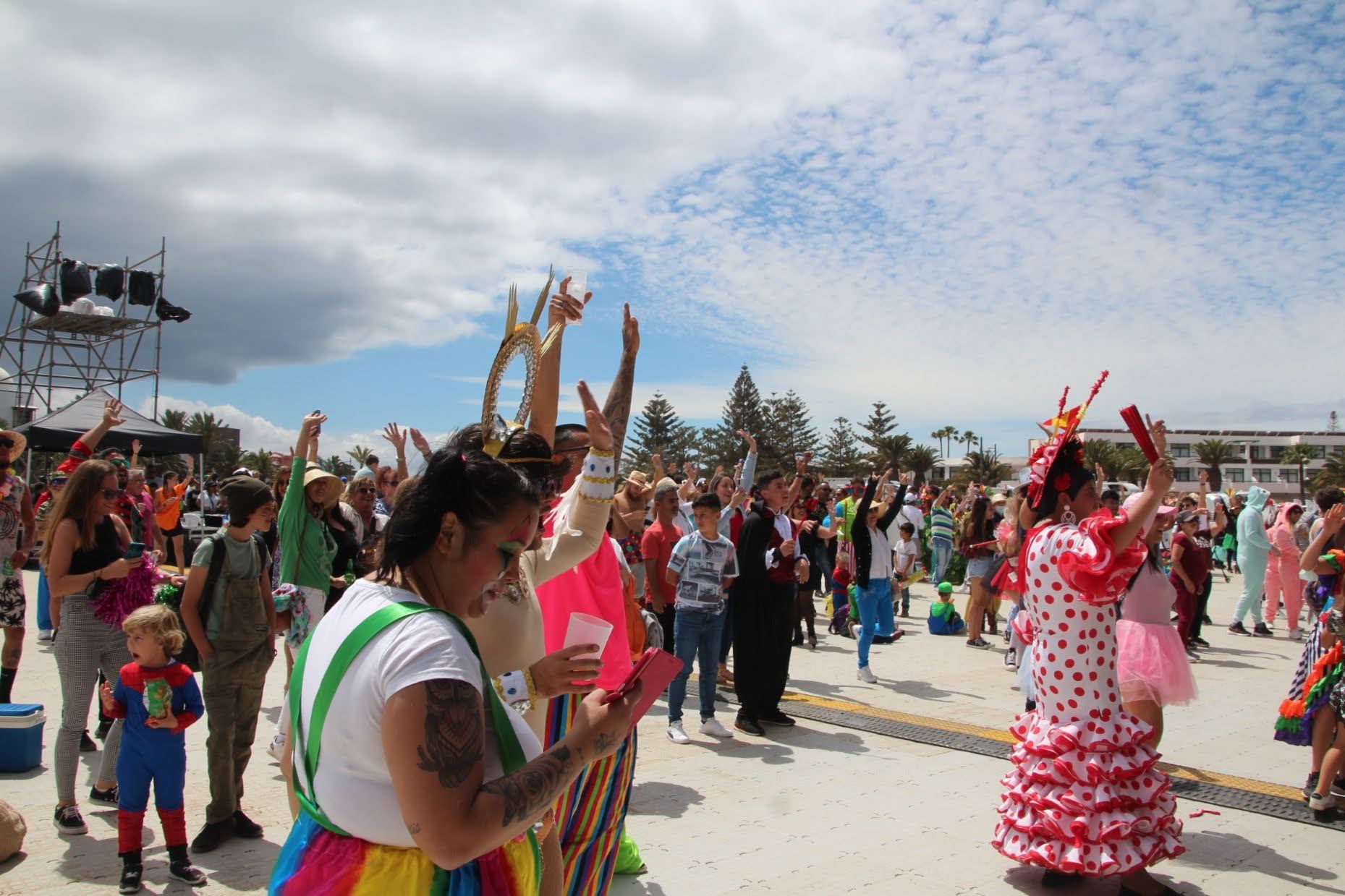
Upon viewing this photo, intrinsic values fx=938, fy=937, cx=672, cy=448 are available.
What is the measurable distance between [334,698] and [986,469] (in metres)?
73.9

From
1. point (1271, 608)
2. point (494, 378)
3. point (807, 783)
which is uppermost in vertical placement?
point (494, 378)

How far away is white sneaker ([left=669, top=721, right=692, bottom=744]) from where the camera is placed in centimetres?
702

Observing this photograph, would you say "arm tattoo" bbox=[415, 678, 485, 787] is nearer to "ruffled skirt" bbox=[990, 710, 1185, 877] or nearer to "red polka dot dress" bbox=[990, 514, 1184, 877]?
"red polka dot dress" bbox=[990, 514, 1184, 877]

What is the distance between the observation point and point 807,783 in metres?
6.05

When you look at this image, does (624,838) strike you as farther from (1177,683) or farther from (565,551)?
(1177,683)

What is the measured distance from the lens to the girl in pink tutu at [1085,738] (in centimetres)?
411

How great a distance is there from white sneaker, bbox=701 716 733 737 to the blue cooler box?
446 centimetres

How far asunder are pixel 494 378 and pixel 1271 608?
45.6 feet

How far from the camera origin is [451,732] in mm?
1528

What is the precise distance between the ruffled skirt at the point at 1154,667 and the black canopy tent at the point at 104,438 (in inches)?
639

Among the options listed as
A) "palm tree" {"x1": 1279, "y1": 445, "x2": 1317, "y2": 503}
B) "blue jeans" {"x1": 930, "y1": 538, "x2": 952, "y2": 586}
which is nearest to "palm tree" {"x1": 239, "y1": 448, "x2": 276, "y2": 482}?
"blue jeans" {"x1": 930, "y1": 538, "x2": 952, "y2": 586}

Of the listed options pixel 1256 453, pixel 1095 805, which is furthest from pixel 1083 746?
pixel 1256 453

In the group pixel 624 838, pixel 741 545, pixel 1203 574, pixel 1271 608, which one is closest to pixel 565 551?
pixel 624 838

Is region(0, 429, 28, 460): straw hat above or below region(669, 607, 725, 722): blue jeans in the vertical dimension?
above
